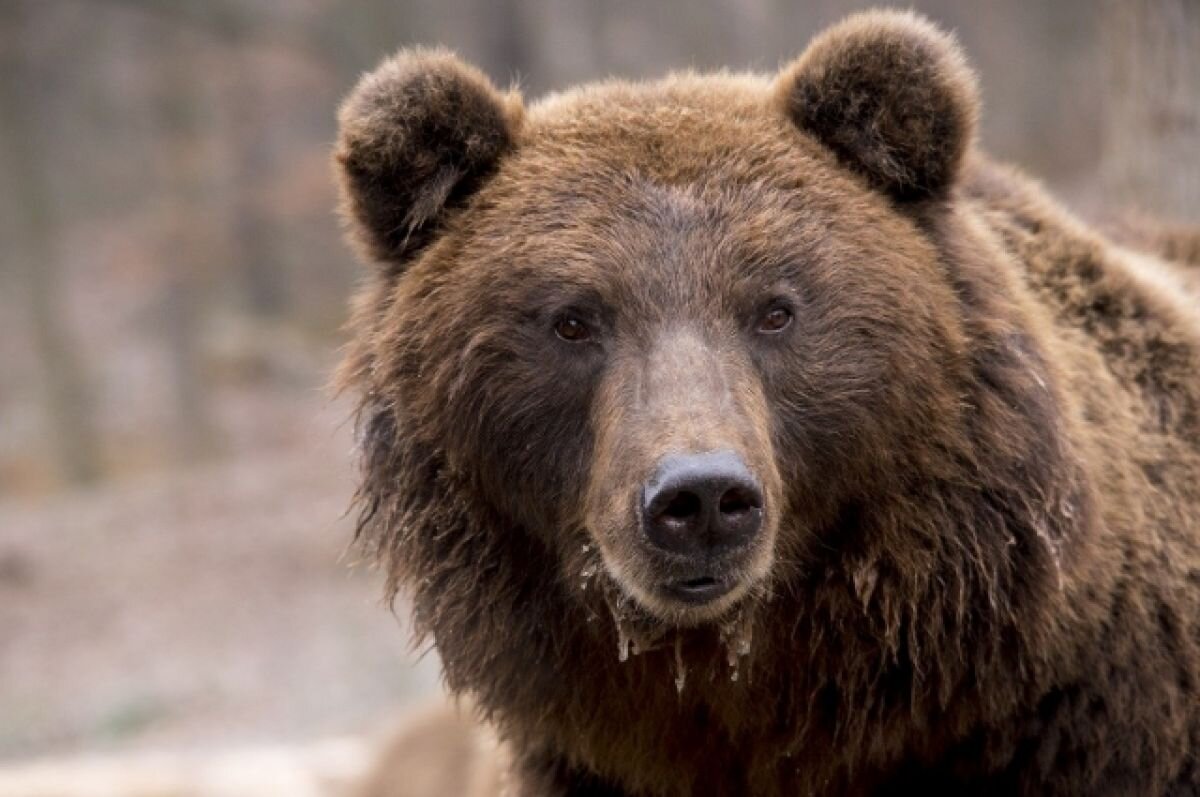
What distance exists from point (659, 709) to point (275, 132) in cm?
1996

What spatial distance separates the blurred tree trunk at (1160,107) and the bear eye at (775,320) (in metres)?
3.59

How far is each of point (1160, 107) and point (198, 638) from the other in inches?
393

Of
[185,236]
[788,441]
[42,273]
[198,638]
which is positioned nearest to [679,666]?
[788,441]

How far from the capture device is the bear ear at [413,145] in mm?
4160

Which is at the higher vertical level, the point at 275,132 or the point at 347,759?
the point at 275,132

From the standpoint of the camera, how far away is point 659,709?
13.8ft

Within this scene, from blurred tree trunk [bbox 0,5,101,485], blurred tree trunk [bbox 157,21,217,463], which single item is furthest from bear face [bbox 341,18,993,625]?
blurred tree trunk [bbox 157,21,217,463]

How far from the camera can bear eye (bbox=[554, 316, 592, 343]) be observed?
4.05m

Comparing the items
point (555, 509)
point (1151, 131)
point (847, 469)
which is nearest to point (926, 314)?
point (847, 469)

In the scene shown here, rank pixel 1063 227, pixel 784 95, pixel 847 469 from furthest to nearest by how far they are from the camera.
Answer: pixel 1063 227 → pixel 784 95 → pixel 847 469

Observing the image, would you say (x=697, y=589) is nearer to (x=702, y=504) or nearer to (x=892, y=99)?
(x=702, y=504)

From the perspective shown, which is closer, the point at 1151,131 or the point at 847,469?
the point at 847,469

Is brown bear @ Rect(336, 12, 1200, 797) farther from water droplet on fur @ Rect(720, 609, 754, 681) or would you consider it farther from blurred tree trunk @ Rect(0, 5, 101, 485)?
blurred tree trunk @ Rect(0, 5, 101, 485)

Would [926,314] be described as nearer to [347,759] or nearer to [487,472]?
[487,472]
